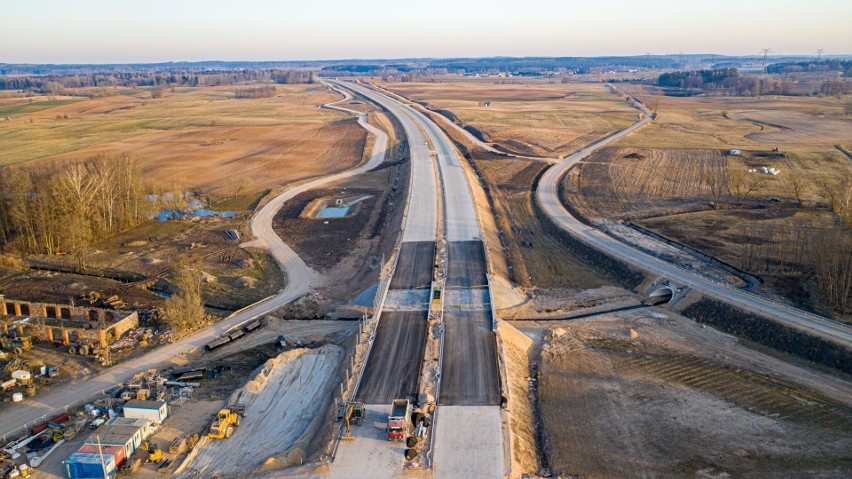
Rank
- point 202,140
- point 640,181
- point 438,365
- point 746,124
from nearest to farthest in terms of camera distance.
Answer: point 438,365 → point 640,181 → point 202,140 → point 746,124

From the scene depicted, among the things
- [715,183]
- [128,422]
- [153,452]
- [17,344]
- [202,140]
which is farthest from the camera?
[202,140]

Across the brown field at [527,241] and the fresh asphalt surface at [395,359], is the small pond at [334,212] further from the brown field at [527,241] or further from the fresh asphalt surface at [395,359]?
the fresh asphalt surface at [395,359]

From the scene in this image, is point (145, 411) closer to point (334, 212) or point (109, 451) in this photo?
point (109, 451)

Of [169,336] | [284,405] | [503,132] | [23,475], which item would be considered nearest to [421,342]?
[284,405]

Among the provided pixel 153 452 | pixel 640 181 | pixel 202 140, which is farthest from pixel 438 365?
pixel 202 140

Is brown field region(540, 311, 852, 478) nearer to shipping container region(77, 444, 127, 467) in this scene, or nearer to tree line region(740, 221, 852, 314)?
tree line region(740, 221, 852, 314)

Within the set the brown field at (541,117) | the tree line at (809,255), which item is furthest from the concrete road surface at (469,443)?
the brown field at (541,117)

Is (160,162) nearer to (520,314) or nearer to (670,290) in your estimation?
(520,314)
